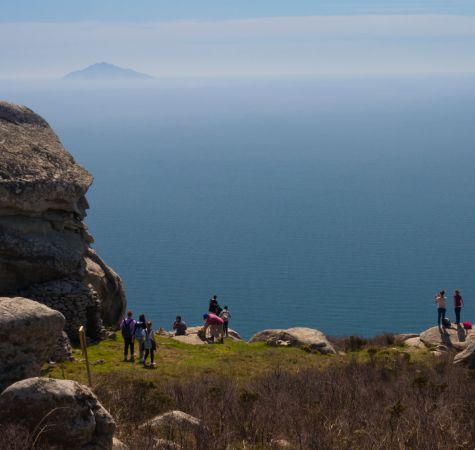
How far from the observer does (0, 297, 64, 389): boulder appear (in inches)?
624

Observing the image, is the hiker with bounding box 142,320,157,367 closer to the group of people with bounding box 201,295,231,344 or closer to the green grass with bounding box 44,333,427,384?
the green grass with bounding box 44,333,427,384

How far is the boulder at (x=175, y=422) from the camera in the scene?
608 inches

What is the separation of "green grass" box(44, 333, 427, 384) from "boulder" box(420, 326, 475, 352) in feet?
5.83

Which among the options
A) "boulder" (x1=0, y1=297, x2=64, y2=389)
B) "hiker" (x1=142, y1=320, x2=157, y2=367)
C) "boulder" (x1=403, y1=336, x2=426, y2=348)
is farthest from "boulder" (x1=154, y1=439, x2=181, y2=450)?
"boulder" (x1=403, y1=336, x2=426, y2=348)

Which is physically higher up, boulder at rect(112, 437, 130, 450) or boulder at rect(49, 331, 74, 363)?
boulder at rect(112, 437, 130, 450)

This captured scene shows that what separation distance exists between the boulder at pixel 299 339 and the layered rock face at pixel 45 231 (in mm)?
7689

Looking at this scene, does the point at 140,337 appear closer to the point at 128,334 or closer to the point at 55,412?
the point at 128,334

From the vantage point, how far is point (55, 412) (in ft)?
42.1

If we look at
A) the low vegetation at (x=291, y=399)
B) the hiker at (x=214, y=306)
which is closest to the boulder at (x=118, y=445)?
the low vegetation at (x=291, y=399)

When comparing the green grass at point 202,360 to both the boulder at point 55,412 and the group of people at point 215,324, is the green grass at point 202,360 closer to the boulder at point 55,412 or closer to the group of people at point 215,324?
the group of people at point 215,324

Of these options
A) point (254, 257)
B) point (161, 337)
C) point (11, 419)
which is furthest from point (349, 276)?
point (11, 419)

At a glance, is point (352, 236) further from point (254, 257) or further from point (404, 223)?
point (254, 257)

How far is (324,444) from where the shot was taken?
14398 mm

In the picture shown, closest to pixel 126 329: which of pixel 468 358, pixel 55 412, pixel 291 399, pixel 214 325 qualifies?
pixel 214 325
